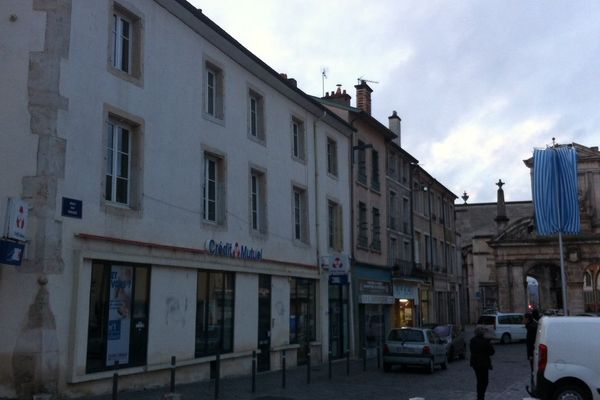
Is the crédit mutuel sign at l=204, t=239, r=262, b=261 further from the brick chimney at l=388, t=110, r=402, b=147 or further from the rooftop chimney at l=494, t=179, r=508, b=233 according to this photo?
the rooftop chimney at l=494, t=179, r=508, b=233

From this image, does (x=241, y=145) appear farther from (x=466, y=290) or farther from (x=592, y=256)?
(x=466, y=290)

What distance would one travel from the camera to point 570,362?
10.9 m

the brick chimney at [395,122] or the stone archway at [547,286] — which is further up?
the brick chimney at [395,122]

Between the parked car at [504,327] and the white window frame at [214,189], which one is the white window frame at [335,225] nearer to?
the white window frame at [214,189]

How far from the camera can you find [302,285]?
21250 millimetres

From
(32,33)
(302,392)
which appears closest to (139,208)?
(32,33)

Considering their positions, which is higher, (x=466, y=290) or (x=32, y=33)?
(x=32, y=33)

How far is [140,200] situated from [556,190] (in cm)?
1502

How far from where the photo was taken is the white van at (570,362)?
35.6 ft

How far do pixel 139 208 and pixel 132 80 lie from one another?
2.79 metres

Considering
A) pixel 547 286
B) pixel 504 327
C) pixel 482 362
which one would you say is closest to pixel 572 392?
pixel 482 362

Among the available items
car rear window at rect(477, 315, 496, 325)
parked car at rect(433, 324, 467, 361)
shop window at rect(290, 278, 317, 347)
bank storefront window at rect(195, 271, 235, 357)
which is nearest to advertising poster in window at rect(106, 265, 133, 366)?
bank storefront window at rect(195, 271, 235, 357)

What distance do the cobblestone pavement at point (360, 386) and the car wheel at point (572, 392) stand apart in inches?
142

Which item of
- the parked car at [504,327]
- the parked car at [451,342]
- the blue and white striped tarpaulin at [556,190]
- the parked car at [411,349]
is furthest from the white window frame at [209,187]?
the parked car at [504,327]
